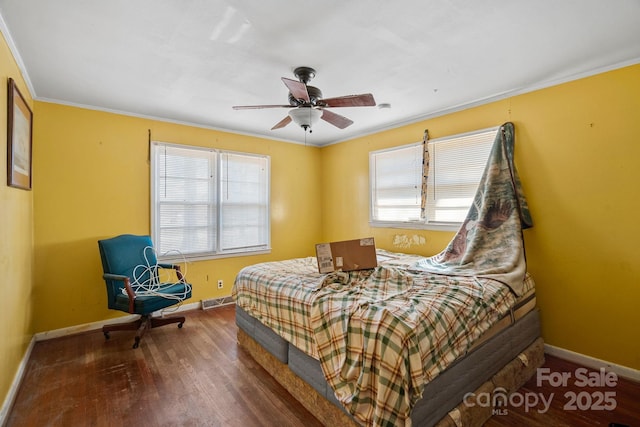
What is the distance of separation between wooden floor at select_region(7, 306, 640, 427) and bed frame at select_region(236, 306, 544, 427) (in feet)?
0.37

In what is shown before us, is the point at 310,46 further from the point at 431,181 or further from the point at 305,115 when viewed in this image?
the point at 431,181

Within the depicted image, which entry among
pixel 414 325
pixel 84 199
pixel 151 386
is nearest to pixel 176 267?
pixel 84 199

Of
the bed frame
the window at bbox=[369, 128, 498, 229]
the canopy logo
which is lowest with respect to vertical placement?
the canopy logo

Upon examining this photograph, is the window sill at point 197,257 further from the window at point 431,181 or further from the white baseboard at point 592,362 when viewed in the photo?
the white baseboard at point 592,362

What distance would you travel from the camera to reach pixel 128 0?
164 cm

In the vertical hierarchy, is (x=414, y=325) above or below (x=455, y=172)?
below

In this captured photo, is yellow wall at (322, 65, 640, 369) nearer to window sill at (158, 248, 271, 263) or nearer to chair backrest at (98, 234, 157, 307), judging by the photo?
window sill at (158, 248, 271, 263)

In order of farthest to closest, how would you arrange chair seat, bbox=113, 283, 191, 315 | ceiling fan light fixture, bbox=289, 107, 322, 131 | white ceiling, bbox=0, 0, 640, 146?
chair seat, bbox=113, 283, 191, 315 < ceiling fan light fixture, bbox=289, 107, 322, 131 < white ceiling, bbox=0, 0, 640, 146

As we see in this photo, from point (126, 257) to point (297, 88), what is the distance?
8.73ft

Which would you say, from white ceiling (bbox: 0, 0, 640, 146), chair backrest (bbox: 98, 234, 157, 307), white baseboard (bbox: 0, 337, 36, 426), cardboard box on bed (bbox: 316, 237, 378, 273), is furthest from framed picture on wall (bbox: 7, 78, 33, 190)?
cardboard box on bed (bbox: 316, 237, 378, 273)

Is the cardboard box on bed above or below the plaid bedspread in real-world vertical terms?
above

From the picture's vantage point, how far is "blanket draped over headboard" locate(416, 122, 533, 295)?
256 cm

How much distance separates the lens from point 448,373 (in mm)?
1618

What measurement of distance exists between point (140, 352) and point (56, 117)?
8.51 ft
